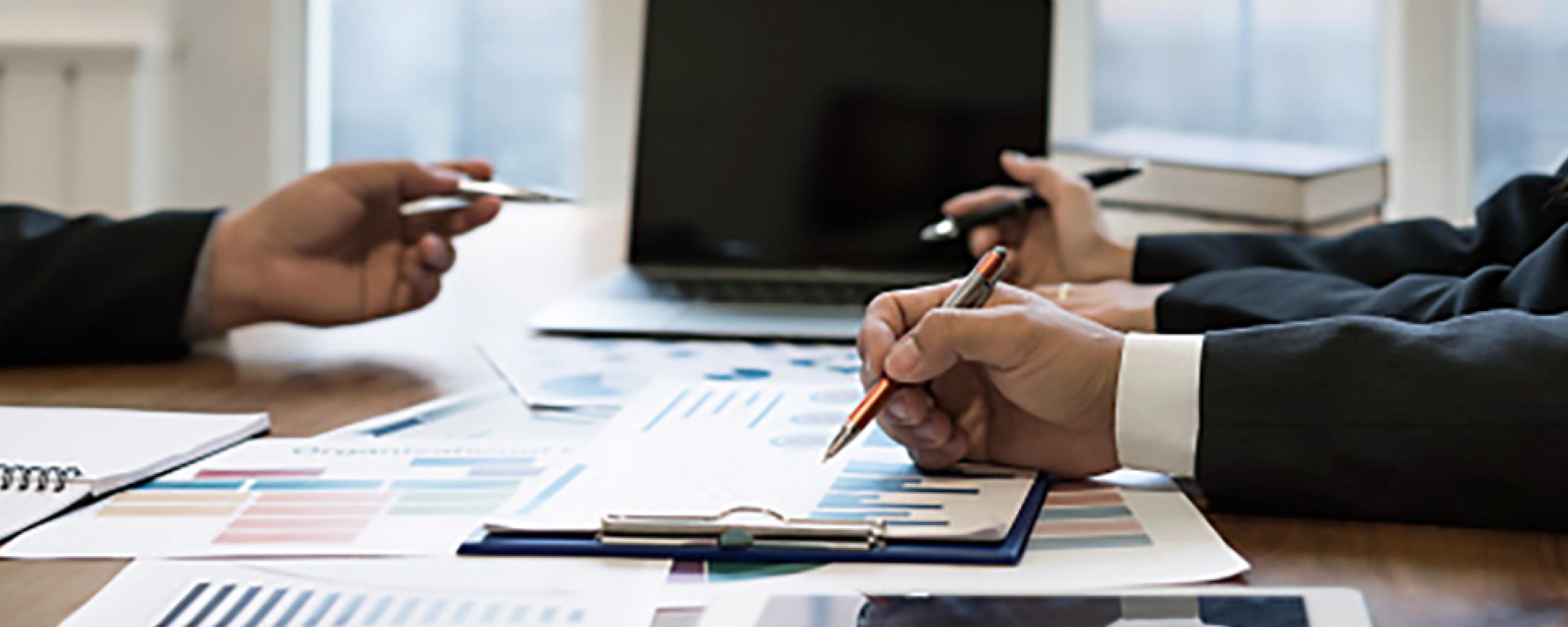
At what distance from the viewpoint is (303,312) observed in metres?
0.99

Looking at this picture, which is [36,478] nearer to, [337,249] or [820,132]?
[337,249]

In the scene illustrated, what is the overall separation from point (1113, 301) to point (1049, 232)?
Result: 11.0 inches

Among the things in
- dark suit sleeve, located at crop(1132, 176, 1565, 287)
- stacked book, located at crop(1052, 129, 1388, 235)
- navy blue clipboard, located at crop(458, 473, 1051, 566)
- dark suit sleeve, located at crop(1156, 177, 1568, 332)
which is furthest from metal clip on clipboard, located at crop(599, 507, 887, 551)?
stacked book, located at crop(1052, 129, 1388, 235)

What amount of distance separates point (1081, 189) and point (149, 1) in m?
1.85

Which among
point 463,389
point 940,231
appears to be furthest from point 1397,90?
point 463,389

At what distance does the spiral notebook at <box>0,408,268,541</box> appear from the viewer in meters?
0.53

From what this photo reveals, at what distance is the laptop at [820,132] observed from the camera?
1.20m

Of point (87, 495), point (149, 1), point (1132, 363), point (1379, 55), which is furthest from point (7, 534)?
point (1379, 55)

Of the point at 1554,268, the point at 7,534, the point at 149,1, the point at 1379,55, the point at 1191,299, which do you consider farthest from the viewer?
the point at 1379,55

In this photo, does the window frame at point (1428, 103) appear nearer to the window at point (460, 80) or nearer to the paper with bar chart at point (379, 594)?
the window at point (460, 80)

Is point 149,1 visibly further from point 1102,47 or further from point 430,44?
point 1102,47

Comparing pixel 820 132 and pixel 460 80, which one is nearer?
pixel 820 132

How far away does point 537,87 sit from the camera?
112 inches

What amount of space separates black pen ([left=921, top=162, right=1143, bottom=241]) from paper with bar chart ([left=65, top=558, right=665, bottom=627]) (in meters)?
0.73
